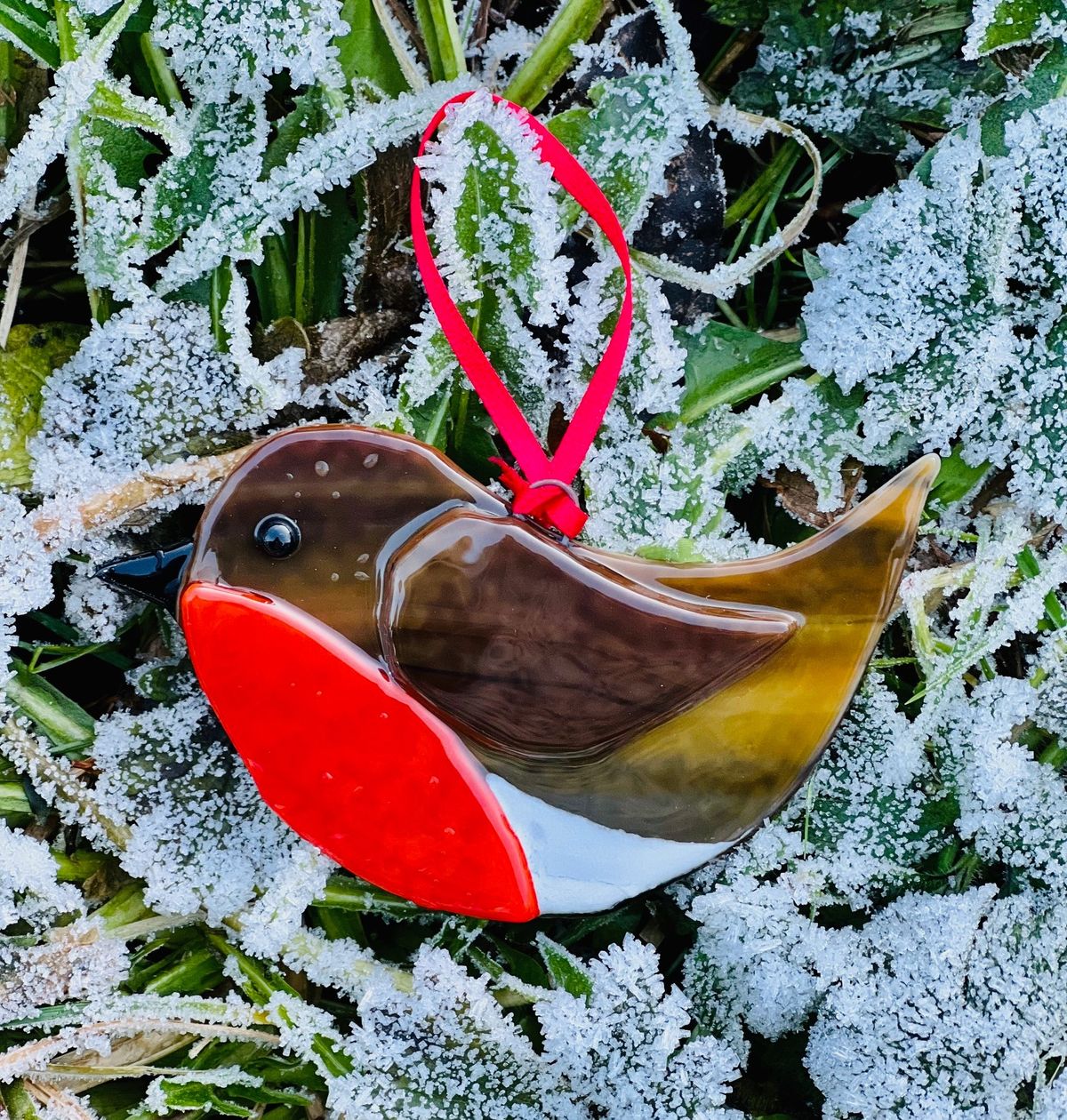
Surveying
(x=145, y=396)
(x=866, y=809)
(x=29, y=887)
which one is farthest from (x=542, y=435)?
(x=29, y=887)

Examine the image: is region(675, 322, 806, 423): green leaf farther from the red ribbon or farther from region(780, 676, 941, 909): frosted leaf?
region(780, 676, 941, 909): frosted leaf

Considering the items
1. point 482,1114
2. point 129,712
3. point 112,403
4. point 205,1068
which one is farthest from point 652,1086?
point 112,403

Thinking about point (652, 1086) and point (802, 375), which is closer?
point (652, 1086)

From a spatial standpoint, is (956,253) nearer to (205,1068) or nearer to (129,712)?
(129,712)

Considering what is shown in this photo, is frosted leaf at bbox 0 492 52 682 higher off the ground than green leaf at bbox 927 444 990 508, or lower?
lower

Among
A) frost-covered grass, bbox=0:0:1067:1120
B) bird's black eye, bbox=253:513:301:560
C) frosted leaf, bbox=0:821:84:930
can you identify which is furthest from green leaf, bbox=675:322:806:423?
frosted leaf, bbox=0:821:84:930

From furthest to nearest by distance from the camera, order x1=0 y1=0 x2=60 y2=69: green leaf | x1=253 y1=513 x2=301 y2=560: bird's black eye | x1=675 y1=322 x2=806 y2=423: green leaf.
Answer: x1=675 y1=322 x2=806 y2=423: green leaf → x1=0 y1=0 x2=60 y2=69: green leaf → x1=253 y1=513 x2=301 y2=560: bird's black eye

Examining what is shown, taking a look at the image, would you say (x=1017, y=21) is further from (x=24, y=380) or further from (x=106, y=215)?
(x=24, y=380)
